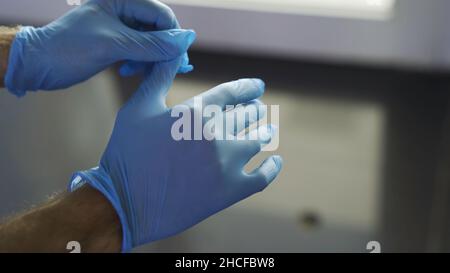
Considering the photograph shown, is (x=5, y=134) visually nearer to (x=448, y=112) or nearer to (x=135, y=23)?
(x=135, y=23)

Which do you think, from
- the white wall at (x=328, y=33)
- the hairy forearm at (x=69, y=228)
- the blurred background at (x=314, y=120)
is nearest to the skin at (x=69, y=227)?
the hairy forearm at (x=69, y=228)

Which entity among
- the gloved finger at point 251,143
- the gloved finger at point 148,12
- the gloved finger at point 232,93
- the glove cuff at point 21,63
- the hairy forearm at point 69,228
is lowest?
the hairy forearm at point 69,228

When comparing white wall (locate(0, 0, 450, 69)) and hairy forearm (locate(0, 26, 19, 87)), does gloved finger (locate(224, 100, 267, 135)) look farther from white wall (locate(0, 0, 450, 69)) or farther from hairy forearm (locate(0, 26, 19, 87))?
white wall (locate(0, 0, 450, 69))

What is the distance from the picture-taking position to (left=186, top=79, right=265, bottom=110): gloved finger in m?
0.95

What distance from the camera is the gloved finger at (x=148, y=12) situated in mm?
956

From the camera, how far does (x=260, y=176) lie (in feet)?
3.12

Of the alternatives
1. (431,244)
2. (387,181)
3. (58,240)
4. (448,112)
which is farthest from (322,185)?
(58,240)

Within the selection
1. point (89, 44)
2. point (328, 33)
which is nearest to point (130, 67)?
point (89, 44)

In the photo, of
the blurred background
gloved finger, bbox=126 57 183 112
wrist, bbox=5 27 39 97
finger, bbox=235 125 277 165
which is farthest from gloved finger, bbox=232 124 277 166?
the blurred background

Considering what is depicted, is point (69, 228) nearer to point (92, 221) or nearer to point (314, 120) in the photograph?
point (92, 221)

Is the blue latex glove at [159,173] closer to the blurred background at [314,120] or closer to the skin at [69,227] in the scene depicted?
the skin at [69,227]

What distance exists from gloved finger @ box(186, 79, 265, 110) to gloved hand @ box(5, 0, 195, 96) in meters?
0.09

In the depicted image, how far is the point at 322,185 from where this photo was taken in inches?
65.1

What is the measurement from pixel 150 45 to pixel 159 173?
0.21m
